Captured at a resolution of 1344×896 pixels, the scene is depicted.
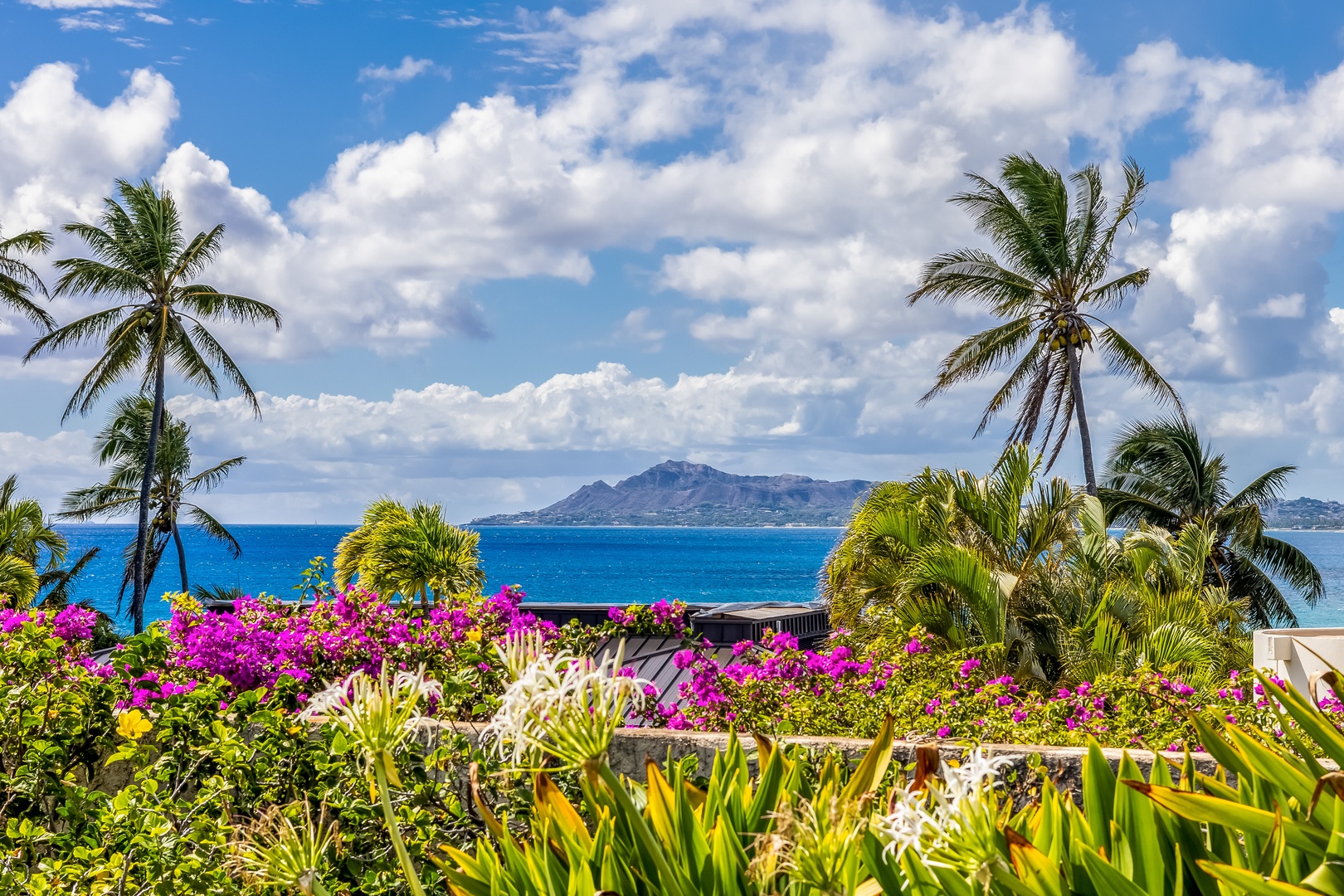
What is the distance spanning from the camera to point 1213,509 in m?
23.0

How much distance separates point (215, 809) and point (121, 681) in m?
0.68

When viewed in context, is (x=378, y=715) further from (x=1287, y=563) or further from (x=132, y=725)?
(x=1287, y=563)

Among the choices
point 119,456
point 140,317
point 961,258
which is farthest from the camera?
point 119,456

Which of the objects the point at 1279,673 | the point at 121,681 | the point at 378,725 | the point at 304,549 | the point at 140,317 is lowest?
the point at 304,549

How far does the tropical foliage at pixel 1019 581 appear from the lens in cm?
921

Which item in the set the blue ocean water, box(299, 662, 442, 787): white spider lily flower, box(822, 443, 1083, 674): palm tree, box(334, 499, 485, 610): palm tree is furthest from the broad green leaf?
the blue ocean water

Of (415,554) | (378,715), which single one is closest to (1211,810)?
(378,715)

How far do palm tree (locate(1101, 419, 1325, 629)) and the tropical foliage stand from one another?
1050cm

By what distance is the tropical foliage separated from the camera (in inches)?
363

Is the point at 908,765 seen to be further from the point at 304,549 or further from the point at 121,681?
the point at 304,549

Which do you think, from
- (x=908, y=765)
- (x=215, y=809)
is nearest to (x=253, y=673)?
(x=215, y=809)

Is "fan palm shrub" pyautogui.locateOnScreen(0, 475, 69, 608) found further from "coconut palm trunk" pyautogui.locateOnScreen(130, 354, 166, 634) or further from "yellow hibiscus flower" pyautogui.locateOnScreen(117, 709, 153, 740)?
"yellow hibiscus flower" pyautogui.locateOnScreen(117, 709, 153, 740)

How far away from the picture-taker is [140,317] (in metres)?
24.2

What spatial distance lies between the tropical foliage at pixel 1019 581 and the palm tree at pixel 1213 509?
34.4 ft
